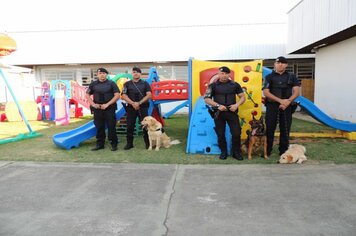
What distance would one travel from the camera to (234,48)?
16375 millimetres

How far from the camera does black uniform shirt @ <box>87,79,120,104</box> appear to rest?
6.57 m

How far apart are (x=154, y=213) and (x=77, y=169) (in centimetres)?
237

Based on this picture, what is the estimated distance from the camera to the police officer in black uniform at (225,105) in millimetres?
5633

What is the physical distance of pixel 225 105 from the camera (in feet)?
18.7

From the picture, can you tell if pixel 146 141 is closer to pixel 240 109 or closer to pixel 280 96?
pixel 240 109

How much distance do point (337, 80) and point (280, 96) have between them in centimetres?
744

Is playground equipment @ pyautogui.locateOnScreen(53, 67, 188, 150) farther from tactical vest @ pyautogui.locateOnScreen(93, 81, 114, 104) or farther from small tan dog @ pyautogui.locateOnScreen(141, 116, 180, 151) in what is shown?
small tan dog @ pyautogui.locateOnScreen(141, 116, 180, 151)

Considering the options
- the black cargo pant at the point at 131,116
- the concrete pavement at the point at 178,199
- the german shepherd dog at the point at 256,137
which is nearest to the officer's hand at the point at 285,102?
the german shepherd dog at the point at 256,137

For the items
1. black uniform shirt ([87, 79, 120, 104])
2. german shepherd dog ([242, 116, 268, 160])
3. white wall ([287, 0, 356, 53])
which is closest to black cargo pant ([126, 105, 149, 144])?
black uniform shirt ([87, 79, 120, 104])

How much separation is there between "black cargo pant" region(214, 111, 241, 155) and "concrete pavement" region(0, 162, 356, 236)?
2.18 ft

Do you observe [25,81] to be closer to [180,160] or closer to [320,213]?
[180,160]

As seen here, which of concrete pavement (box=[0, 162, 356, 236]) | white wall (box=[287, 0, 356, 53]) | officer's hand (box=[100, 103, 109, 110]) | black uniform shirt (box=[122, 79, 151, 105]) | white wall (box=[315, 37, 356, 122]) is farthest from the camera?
white wall (box=[315, 37, 356, 122])

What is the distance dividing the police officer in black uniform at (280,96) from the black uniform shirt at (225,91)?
0.59m

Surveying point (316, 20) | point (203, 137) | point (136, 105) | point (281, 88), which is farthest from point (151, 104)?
point (316, 20)
